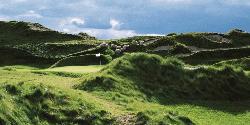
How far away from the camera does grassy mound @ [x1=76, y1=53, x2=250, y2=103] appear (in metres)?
33.8

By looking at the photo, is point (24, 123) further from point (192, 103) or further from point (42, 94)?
point (192, 103)

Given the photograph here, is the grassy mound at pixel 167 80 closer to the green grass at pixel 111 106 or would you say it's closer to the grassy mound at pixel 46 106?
the green grass at pixel 111 106

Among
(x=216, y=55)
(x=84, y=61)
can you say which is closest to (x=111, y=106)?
(x=84, y=61)

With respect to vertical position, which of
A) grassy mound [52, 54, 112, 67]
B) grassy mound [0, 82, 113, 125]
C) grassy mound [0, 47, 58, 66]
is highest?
grassy mound [0, 82, 113, 125]

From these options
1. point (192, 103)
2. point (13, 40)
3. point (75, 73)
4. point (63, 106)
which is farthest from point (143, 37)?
point (63, 106)

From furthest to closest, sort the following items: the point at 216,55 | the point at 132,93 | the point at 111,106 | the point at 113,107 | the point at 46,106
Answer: the point at 216,55 → the point at 132,93 → the point at 111,106 → the point at 113,107 → the point at 46,106

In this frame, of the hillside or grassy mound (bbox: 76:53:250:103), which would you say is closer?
the hillside

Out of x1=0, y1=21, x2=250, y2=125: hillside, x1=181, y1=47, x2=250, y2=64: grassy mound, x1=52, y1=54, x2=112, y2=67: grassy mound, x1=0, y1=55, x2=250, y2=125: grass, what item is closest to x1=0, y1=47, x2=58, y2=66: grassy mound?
x1=52, y1=54, x2=112, y2=67: grassy mound

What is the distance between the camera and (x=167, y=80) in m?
36.1

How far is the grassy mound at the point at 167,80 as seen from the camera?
3381 cm

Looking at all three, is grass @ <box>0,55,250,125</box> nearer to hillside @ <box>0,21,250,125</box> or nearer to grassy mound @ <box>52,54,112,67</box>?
hillside @ <box>0,21,250,125</box>

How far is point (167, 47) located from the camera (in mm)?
67750

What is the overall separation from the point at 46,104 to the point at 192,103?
11.1 m

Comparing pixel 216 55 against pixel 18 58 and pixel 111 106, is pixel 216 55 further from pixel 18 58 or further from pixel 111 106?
pixel 111 106
